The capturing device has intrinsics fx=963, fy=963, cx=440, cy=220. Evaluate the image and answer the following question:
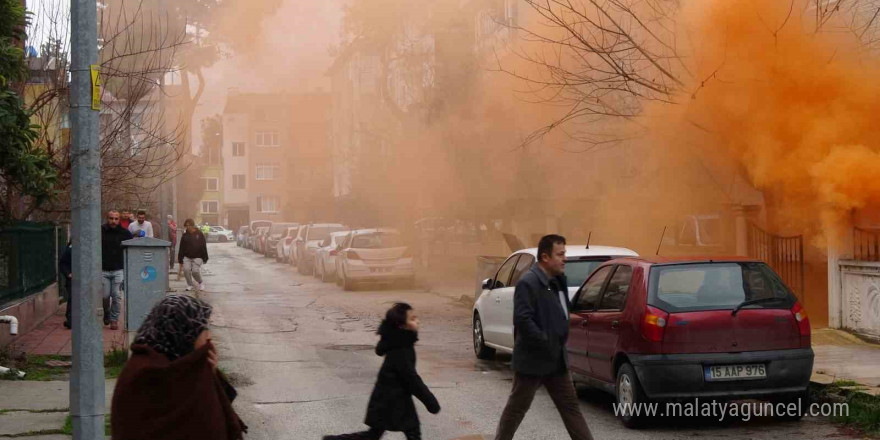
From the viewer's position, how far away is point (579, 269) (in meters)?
10.9

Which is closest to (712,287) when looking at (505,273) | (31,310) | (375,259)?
(505,273)

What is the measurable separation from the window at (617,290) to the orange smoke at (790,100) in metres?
5.09

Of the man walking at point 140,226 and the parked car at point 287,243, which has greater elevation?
A: the man walking at point 140,226

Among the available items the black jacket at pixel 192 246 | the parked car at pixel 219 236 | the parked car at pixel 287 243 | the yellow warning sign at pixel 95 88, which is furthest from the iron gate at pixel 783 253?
the parked car at pixel 219 236

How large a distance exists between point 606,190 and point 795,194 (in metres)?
9.57

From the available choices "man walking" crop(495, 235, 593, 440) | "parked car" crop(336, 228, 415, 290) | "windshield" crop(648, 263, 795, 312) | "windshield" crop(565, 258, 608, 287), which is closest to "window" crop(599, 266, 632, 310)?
"windshield" crop(648, 263, 795, 312)

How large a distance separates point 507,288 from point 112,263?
255 inches

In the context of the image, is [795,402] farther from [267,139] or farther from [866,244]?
[267,139]

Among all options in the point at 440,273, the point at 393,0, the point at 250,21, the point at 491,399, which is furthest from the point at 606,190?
the point at 491,399

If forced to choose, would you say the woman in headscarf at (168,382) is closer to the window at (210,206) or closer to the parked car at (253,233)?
the parked car at (253,233)

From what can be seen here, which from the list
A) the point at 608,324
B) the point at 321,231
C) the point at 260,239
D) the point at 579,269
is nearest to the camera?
the point at 608,324

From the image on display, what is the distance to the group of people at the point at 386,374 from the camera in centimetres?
337

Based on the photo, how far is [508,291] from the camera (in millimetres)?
11195

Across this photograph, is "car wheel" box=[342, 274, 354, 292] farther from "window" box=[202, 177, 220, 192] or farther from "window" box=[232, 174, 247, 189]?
"window" box=[202, 177, 220, 192]
